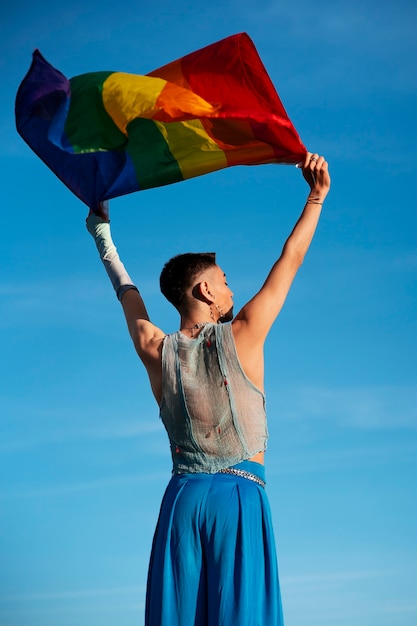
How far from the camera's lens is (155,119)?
5059 mm

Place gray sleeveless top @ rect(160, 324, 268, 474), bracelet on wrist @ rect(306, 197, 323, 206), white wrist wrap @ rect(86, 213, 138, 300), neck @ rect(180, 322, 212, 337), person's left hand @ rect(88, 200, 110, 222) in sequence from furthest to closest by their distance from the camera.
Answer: person's left hand @ rect(88, 200, 110, 222) < white wrist wrap @ rect(86, 213, 138, 300) < bracelet on wrist @ rect(306, 197, 323, 206) < neck @ rect(180, 322, 212, 337) < gray sleeveless top @ rect(160, 324, 268, 474)

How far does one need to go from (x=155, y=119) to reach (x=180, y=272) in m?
1.04

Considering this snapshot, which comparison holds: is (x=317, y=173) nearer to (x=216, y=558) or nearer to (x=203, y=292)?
(x=203, y=292)

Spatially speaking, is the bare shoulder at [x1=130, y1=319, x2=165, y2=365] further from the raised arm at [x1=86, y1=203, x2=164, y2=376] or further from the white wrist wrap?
the white wrist wrap

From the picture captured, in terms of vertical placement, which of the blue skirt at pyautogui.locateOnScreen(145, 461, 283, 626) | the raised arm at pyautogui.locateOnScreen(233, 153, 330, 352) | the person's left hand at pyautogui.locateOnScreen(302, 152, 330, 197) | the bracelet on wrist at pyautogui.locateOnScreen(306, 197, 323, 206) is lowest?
the blue skirt at pyautogui.locateOnScreen(145, 461, 283, 626)

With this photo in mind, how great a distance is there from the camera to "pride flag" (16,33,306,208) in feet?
16.4

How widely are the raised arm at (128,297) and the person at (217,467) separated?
2.1 inches

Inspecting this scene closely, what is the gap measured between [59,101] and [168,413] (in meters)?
1.98

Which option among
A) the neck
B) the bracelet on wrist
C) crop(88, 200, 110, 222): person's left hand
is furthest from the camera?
crop(88, 200, 110, 222): person's left hand

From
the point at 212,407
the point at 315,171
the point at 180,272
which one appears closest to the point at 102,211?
the point at 180,272

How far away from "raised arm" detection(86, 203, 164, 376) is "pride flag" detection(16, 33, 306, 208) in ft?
0.52

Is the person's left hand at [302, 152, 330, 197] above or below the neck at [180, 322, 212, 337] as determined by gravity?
above

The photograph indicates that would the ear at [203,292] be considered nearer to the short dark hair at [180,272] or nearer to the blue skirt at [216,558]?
the short dark hair at [180,272]

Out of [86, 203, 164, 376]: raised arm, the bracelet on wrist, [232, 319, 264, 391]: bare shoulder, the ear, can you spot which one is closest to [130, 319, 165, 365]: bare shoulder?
[86, 203, 164, 376]: raised arm
